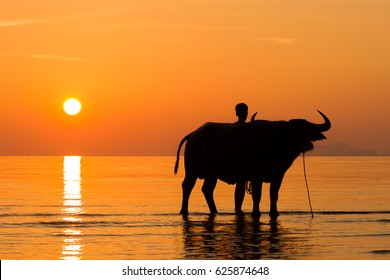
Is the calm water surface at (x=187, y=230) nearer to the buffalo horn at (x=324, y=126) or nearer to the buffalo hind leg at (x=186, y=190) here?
the buffalo hind leg at (x=186, y=190)

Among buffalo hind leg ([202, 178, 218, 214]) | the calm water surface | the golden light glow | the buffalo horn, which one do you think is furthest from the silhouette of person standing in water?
the golden light glow

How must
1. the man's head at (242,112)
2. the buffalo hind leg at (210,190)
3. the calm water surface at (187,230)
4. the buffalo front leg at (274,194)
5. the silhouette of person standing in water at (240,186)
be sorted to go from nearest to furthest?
the calm water surface at (187,230) → the buffalo front leg at (274,194) → the silhouette of person standing in water at (240,186) → the buffalo hind leg at (210,190) → the man's head at (242,112)

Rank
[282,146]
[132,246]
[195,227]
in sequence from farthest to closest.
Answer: [282,146]
[195,227]
[132,246]

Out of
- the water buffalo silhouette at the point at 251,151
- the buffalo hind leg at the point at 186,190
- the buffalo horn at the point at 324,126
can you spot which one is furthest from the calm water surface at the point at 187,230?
the buffalo horn at the point at 324,126

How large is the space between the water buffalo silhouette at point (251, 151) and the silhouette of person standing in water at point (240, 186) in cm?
24

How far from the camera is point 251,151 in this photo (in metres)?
22.5

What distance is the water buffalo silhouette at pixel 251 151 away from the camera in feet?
72.7

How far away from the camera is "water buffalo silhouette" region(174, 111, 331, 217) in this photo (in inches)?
873

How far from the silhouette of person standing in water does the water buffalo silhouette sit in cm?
24

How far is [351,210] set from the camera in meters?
25.3

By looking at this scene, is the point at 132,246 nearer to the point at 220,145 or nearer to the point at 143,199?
the point at 220,145
